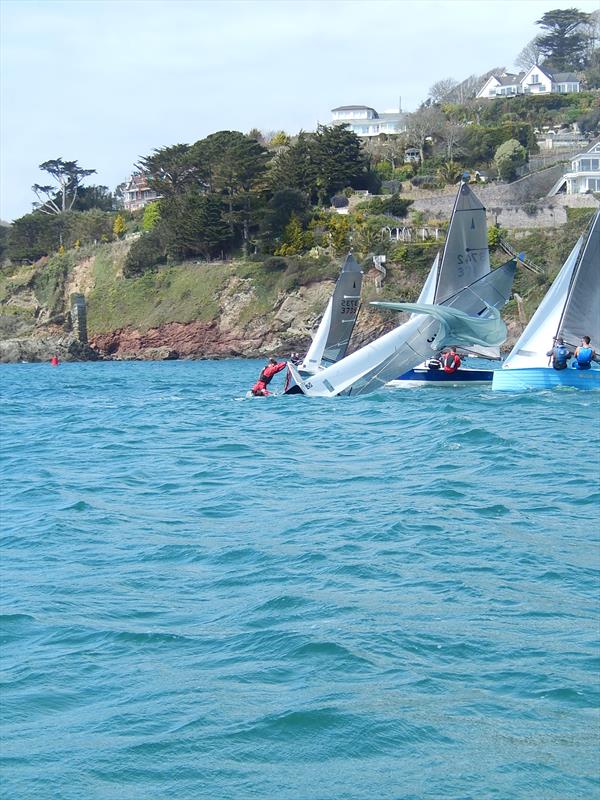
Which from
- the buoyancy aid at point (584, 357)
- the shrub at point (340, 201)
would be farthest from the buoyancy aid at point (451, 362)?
the shrub at point (340, 201)

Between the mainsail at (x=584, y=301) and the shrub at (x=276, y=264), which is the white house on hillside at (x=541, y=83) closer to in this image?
the shrub at (x=276, y=264)

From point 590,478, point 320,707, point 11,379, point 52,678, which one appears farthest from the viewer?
point 11,379

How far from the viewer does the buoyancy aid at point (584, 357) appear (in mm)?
31266

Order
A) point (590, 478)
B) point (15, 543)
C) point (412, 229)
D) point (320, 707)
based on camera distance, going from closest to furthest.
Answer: point (320, 707) < point (15, 543) < point (590, 478) < point (412, 229)

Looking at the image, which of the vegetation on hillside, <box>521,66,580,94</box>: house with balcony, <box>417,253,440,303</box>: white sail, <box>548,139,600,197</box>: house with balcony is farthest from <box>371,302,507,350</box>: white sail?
<box>521,66,580,94</box>: house with balcony

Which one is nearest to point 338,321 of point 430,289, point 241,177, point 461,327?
point 430,289

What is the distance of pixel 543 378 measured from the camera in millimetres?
31781

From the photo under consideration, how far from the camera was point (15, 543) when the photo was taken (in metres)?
14.1

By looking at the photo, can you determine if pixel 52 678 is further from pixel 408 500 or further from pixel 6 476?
pixel 6 476

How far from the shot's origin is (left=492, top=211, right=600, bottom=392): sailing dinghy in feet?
104

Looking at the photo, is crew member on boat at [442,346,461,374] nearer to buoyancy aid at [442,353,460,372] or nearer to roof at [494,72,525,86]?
buoyancy aid at [442,353,460,372]

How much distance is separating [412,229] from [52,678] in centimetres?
7364

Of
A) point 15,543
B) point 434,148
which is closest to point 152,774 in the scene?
point 15,543

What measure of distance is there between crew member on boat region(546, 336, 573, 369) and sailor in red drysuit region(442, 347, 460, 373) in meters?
4.31
